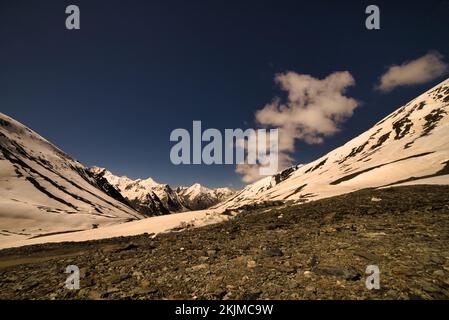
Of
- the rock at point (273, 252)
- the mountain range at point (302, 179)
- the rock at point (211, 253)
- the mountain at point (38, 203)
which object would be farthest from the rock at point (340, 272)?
the mountain at point (38, 203)

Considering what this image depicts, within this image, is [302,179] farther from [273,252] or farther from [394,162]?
[273,252]

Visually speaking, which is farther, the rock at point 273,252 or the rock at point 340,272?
the rock at point 273,252

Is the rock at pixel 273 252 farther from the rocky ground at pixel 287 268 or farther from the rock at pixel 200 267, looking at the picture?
the rock at pixel 200 267

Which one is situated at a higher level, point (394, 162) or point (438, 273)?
point (394, 162)

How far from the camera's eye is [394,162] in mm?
76000

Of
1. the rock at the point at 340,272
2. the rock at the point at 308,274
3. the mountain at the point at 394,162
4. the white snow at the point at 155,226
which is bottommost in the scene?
the white snow at the point at 155,226

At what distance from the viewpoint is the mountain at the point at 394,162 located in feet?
169

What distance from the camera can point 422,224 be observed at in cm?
1491

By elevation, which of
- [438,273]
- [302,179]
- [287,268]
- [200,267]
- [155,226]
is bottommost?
[155,226]

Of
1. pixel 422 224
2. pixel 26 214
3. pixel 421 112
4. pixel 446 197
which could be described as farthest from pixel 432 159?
pixel 26 214

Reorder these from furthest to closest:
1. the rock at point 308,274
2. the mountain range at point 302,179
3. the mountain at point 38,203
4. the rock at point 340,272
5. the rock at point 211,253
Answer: the mountain at point 38,203
the mountain range at point 302,179
the rock at point 211,253
the rock at point 308,274
the rock at point 340,272

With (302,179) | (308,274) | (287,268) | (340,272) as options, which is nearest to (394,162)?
(340,272)
